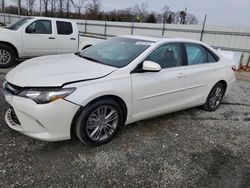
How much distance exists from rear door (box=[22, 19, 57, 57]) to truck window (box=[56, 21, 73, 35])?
27 cm

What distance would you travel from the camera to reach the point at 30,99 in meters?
2.67

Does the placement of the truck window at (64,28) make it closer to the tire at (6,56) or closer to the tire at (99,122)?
the tire at (6,56)

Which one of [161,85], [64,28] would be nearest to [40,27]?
[64,28]

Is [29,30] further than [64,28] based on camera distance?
No

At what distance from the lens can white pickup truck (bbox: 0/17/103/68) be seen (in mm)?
7059

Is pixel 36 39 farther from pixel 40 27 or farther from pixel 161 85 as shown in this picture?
pixel 161 85

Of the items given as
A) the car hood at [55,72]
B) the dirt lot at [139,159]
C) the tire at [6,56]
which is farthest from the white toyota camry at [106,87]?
the tire at [6,56]

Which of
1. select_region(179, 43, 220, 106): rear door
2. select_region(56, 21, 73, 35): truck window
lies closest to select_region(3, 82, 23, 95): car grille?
select_region(179, 43, 220, 106): rear door

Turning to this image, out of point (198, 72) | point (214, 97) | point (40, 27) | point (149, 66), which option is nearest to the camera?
point (149, 66)

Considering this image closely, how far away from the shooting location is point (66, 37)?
828 cm

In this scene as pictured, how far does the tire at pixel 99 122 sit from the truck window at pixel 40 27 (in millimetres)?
5523

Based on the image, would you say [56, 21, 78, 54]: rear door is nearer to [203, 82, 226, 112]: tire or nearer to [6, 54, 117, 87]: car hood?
[6, 54, 117, 87]: car hood

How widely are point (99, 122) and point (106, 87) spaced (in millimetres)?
521

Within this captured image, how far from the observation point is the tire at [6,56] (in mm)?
6971
